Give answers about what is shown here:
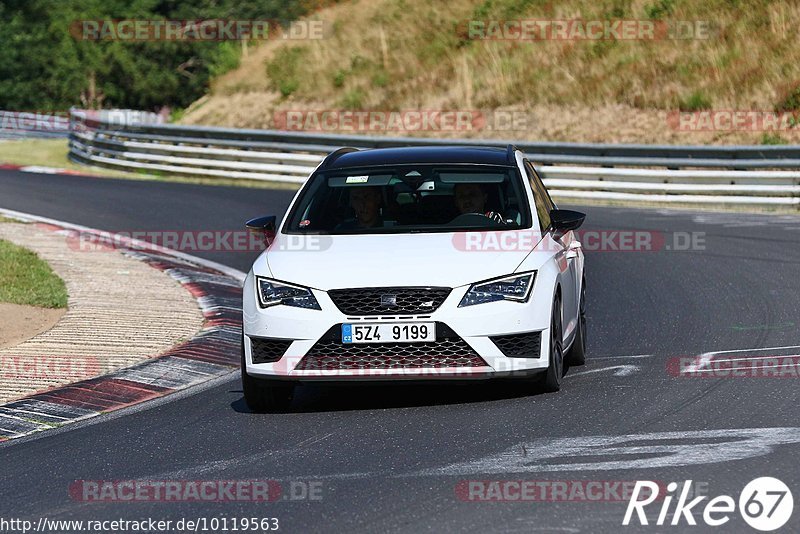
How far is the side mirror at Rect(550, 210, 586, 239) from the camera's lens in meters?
9.59


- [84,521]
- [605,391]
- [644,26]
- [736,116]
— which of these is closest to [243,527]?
[84,521]

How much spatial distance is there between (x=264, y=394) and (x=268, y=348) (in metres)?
0.36

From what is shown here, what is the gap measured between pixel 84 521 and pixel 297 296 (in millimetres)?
2680

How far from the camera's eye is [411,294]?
8.48 metres

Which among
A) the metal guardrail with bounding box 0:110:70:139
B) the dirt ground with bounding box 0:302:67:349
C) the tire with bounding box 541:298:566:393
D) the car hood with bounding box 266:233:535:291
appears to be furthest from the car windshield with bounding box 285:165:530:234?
the metal guardrail with bounding box 0:110:70:139

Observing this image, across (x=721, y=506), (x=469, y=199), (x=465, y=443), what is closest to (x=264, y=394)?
(x=465, y=443)

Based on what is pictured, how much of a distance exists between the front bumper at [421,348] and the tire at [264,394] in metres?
0.28

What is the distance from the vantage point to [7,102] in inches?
3255

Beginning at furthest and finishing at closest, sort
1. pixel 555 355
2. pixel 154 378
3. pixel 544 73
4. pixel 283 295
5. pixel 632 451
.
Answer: pixel 544 73 → pixel 154 378 → pixel 555 355 → pixel 283 295 → pixel 632 451

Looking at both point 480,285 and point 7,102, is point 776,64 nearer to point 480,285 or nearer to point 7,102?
point 480,285

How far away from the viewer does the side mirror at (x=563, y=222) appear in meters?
9.59

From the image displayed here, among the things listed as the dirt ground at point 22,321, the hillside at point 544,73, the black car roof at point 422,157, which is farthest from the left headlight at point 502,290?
the hillside at point 544,73

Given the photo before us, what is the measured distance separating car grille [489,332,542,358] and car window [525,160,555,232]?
1131mm

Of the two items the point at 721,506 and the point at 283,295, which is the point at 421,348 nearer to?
the point at 283,295
